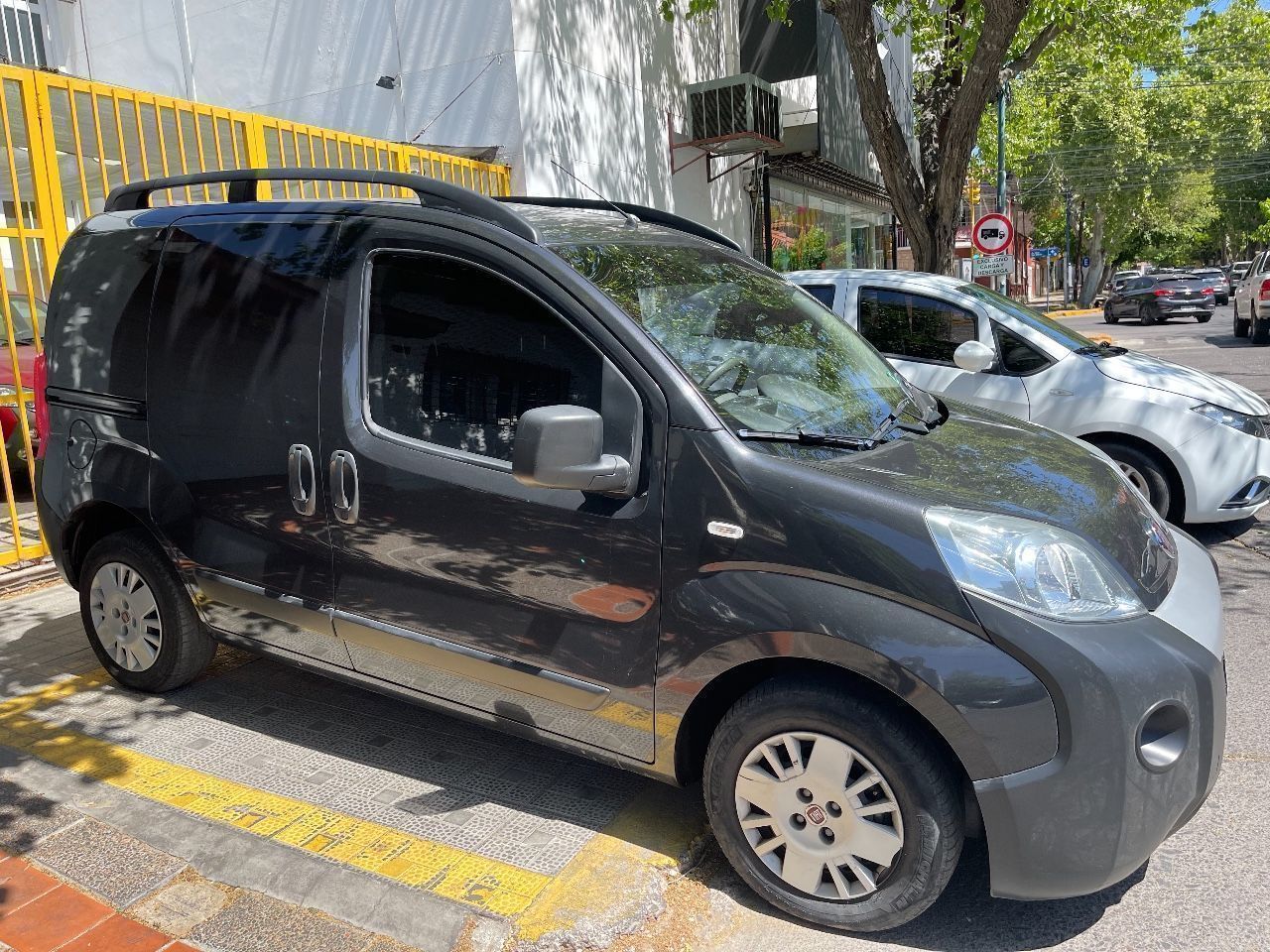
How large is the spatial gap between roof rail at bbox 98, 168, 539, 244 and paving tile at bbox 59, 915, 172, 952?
2.19m

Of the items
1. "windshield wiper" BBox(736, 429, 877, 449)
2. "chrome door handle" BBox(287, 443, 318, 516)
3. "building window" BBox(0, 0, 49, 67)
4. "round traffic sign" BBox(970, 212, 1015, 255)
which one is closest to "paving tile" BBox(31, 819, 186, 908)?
"chrome door handle" BBox(287, 443, 318, 516)

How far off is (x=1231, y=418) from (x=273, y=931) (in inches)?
218

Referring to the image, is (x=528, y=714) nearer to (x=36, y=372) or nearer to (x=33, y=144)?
(x=36, y=372)

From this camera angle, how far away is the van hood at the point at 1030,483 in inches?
105

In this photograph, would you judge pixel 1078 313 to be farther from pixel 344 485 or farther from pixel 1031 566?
pixel 344 485

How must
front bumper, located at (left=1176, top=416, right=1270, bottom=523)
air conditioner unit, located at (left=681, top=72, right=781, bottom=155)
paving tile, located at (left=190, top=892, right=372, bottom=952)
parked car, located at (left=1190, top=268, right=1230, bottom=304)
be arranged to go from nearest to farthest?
paving tile, located at (left=190, top=892, right=372, bottom=952) < front bumper, located at (left=1176, top=416, right=1270, bottom=523) < air conditioner unit, located at (left=681, top=72, right=781, bottom=155) < parked car, located at (left=1190, top=268, right=1230, bottom=304)

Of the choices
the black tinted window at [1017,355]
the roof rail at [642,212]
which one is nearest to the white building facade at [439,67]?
the black tinted window at [1017,355]

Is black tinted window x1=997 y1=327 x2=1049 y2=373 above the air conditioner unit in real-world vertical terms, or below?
below

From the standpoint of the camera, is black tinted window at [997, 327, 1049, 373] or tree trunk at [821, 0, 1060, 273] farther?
tree trunk at [821, 0, 1060, 273]

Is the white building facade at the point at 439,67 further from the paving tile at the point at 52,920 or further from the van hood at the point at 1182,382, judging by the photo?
the paving tile at the point at 52,920

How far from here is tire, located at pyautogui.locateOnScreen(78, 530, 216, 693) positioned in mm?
3945

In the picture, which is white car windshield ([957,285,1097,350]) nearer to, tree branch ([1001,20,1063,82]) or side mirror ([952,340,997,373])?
side mirror ([952,340,997,373])

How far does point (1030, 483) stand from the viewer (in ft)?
9.49

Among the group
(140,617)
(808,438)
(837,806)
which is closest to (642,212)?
(808,438)
